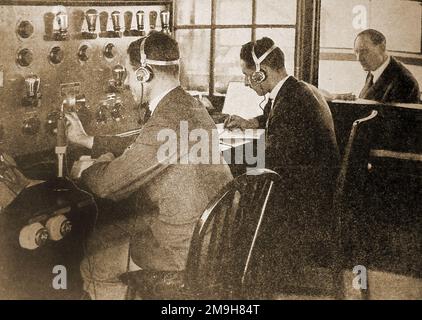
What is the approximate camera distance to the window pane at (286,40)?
3.03m

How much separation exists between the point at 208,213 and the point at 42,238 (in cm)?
57

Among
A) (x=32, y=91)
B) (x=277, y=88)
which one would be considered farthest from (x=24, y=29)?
(x=277, y=88)

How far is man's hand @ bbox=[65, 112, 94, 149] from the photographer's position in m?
2.22

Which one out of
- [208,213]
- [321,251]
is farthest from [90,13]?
[321,251]

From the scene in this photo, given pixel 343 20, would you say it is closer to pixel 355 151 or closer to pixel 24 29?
pixel 355 151

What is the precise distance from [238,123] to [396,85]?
85 cm

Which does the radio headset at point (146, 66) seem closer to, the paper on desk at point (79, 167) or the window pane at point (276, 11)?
the paper on desk at point (79, 167)

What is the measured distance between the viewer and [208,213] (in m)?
1.61

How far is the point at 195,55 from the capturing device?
10.5 ft

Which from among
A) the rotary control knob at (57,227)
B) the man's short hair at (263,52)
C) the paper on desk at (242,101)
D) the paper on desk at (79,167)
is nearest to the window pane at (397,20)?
the man's short hair at (263,52)

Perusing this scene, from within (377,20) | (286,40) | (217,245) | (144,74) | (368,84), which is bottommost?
(217,245)

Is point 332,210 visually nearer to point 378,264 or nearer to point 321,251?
point 321,251

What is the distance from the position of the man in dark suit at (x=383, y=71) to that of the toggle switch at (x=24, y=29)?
1616 mm

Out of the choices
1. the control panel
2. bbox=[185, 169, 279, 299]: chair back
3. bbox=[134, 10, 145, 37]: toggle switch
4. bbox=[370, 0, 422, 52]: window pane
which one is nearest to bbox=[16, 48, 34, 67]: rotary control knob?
the control panel
